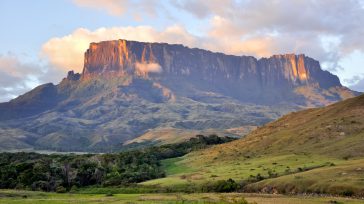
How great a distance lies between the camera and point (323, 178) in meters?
80.8

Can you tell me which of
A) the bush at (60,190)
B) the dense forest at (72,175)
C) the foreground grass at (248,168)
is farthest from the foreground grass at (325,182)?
the bush at (60,190)

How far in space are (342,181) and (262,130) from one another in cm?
9396

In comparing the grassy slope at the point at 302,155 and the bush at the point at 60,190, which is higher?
the grassy slope at the point at 302,155

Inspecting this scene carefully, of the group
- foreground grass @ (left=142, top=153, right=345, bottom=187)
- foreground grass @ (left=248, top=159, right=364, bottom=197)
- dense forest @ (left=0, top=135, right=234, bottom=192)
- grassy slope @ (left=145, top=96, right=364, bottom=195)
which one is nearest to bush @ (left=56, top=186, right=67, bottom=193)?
dense forest @ (left=0, top=135, right=234, bottom=192)

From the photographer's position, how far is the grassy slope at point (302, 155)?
269ft

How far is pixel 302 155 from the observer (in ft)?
384

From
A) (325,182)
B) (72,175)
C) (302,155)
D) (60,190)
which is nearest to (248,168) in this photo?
(302,155)

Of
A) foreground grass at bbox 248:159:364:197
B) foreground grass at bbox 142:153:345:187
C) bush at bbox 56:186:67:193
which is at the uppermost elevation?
foreground grass at bbox 142:153:345:187

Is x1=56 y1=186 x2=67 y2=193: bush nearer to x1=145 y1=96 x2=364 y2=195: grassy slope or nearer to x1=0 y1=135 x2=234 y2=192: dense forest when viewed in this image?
x1=0 y1=135 x2=234 y2=192: dense forest

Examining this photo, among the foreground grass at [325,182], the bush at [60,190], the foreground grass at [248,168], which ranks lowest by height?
the foreground grass at [325,182]

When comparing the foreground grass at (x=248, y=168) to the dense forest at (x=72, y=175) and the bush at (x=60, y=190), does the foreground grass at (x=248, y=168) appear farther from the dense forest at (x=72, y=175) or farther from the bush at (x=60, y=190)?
the bush at (x=60, y=190)

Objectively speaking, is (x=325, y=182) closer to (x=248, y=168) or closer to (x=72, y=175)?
(x=248, y=168)

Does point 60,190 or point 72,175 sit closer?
point 60,190

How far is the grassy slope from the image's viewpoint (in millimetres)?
81938
